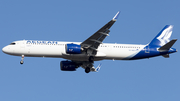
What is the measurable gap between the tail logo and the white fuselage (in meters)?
8.46

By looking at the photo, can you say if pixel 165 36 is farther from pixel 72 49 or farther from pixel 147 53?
pixel 72 49

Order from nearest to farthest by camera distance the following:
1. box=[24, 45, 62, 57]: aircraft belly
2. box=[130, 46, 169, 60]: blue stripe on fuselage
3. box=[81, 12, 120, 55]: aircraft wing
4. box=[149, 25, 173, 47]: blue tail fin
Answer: box=[81, 12, 120, 55]: aircraft wing, box=[24, 45, 62, 57]: aircraft belly, box=[130, 46, 169, 60]: blue stripe on fuselage, box=[149, 25, 173, 47]: blue tail fin

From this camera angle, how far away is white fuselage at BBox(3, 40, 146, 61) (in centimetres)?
5588

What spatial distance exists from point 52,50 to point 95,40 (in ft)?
24.0

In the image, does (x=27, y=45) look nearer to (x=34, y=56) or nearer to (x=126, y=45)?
(x=34, y=56)

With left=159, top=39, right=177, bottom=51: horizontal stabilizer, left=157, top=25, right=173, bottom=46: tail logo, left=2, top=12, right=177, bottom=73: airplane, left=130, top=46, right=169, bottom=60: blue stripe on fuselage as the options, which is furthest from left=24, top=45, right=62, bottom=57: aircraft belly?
left=157, top=25, right=173, bottom=46: tail logo

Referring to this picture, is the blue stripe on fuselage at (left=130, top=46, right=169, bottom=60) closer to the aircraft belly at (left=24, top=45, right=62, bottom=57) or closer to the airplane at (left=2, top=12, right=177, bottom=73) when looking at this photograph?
the airplane at (left=2, top=12, right=177, bottom=73)

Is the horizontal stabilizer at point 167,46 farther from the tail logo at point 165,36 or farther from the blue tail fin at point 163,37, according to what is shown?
the tail logo at point 165,36

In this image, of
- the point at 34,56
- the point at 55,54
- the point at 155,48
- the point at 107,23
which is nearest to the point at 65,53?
the point at 55,54

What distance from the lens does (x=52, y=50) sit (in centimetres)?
5584

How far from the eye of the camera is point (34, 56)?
56625 mm

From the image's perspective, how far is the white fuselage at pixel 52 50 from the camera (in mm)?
55875

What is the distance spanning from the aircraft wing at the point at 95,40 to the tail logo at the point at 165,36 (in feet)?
44.7

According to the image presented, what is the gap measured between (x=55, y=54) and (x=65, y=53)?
1.69m
